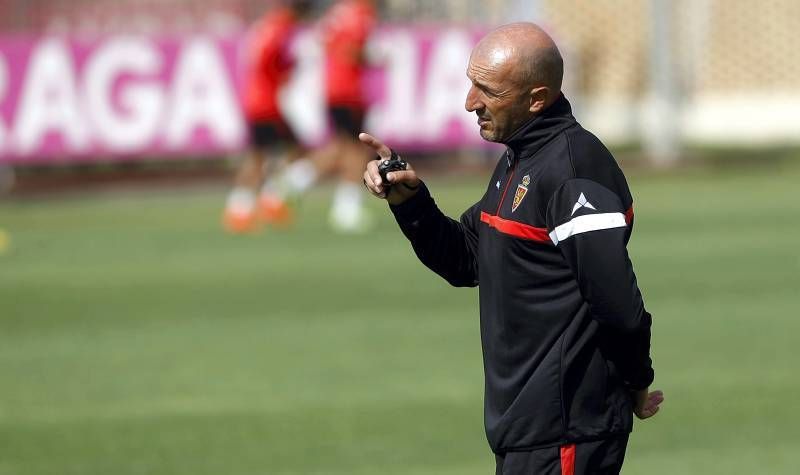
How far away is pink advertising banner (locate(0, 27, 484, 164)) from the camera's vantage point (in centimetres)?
2317

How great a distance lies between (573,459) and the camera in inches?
178

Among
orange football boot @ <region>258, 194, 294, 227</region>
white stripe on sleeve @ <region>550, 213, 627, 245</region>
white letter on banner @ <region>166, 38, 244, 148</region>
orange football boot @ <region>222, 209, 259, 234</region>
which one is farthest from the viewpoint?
white letter on banner @ <region>166, 38, 244, 148</region>

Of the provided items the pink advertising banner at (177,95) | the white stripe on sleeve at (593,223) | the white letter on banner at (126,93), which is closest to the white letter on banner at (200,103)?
the pink advertising banner at (177,95)

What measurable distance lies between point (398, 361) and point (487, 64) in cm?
606

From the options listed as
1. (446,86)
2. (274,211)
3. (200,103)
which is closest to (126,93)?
(200,103)

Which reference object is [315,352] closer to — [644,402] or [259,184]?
[644,402]

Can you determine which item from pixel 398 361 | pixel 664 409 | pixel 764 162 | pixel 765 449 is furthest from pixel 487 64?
pixel 764 162

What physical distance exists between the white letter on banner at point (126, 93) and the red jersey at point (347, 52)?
4914 millimetres

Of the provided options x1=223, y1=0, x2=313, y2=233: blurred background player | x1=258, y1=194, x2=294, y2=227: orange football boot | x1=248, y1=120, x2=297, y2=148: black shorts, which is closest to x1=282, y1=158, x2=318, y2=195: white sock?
x1=223, y1=0, x2=313, y2=233: blurred background player

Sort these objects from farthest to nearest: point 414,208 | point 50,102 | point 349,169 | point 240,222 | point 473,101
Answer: point 50,102 → point 349,169 → point 240,222 → point 414,208 → point 473,101

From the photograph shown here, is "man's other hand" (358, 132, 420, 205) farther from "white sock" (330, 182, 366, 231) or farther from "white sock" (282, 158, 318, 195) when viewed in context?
"white sock" (282, 158, 318, 195)

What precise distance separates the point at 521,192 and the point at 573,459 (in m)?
0.78

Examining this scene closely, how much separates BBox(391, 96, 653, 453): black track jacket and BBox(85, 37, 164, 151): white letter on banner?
1934 centimetres

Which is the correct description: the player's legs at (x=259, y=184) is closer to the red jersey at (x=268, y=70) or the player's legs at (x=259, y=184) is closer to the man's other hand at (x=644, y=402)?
the red jersey at (x=268, y=70)
